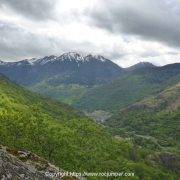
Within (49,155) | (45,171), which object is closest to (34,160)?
(45,171)

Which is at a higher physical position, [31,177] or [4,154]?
[4,154]

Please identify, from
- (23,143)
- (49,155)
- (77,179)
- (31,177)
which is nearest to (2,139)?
(23,143)

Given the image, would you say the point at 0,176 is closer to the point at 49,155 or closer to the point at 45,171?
the point at 45,171

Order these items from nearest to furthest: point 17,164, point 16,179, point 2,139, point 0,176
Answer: point 0,176
point 16,179
point 17,164
point 2,139

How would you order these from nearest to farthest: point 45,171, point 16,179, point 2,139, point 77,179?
point 16,179 → point 45,171 → point 77,179 → point 2,139

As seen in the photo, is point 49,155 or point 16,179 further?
point 49,155

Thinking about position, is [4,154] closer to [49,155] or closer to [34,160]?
[34,160]

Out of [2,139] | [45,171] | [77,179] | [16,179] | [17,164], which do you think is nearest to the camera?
[16,179]

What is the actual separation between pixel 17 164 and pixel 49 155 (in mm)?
133010

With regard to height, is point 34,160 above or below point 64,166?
above

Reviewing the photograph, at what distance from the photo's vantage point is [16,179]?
2420 inches

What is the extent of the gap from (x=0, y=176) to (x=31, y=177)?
1064cm

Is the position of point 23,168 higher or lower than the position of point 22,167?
lower

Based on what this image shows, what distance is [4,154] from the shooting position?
6444 cm
